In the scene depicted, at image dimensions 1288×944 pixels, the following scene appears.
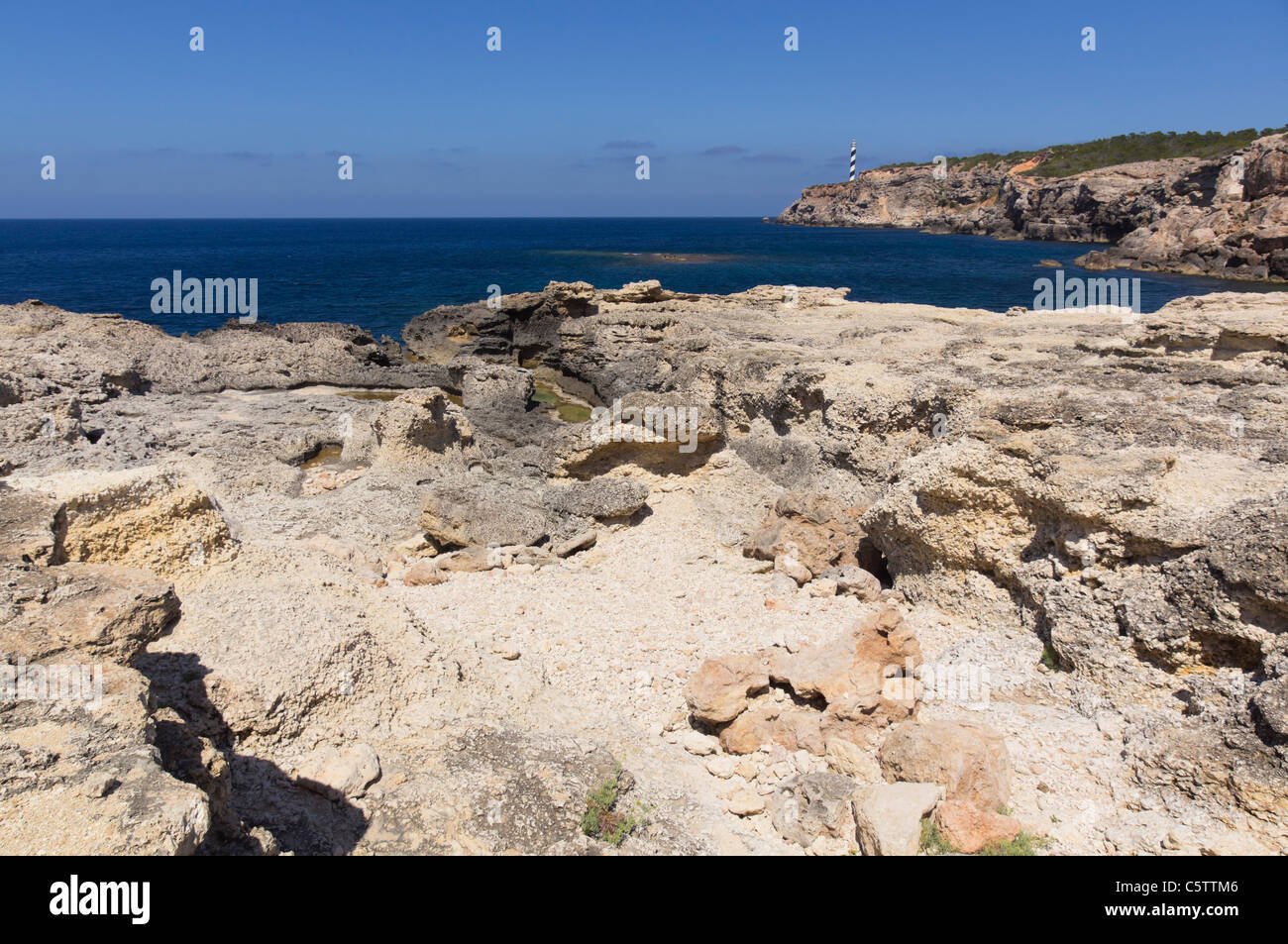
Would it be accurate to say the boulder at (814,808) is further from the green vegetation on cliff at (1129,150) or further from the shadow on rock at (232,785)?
the green vegetation on cliff at (1129,150)

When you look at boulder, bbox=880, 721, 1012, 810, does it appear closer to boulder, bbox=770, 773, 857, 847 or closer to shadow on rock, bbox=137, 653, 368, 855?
boulder, bbox=770, 773, 857, 847

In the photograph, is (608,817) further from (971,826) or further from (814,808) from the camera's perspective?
(971,826)

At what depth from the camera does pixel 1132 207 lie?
228ft

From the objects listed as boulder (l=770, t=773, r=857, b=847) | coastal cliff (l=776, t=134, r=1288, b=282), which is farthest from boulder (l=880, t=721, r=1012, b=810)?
coastal cliff (l=776, t=134, r=1288, b=282)

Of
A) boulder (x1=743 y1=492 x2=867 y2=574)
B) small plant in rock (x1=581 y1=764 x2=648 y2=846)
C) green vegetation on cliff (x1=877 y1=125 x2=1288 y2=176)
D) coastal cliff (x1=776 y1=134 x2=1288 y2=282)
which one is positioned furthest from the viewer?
green vegetation on cliff (x1=877 y1=125 x2=1288 y2=176)

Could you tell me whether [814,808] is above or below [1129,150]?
below

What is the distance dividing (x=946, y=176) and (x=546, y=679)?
132m

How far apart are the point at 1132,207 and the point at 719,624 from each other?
3120 inches

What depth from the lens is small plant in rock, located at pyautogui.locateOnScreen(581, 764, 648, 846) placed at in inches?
188

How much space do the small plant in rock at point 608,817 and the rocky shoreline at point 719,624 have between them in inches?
0.7

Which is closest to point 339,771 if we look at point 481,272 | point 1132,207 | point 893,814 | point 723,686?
point 723,686

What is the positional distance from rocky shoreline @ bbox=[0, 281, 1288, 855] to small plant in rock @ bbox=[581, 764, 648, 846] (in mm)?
18

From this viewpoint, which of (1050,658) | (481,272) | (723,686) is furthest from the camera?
(481,272)
